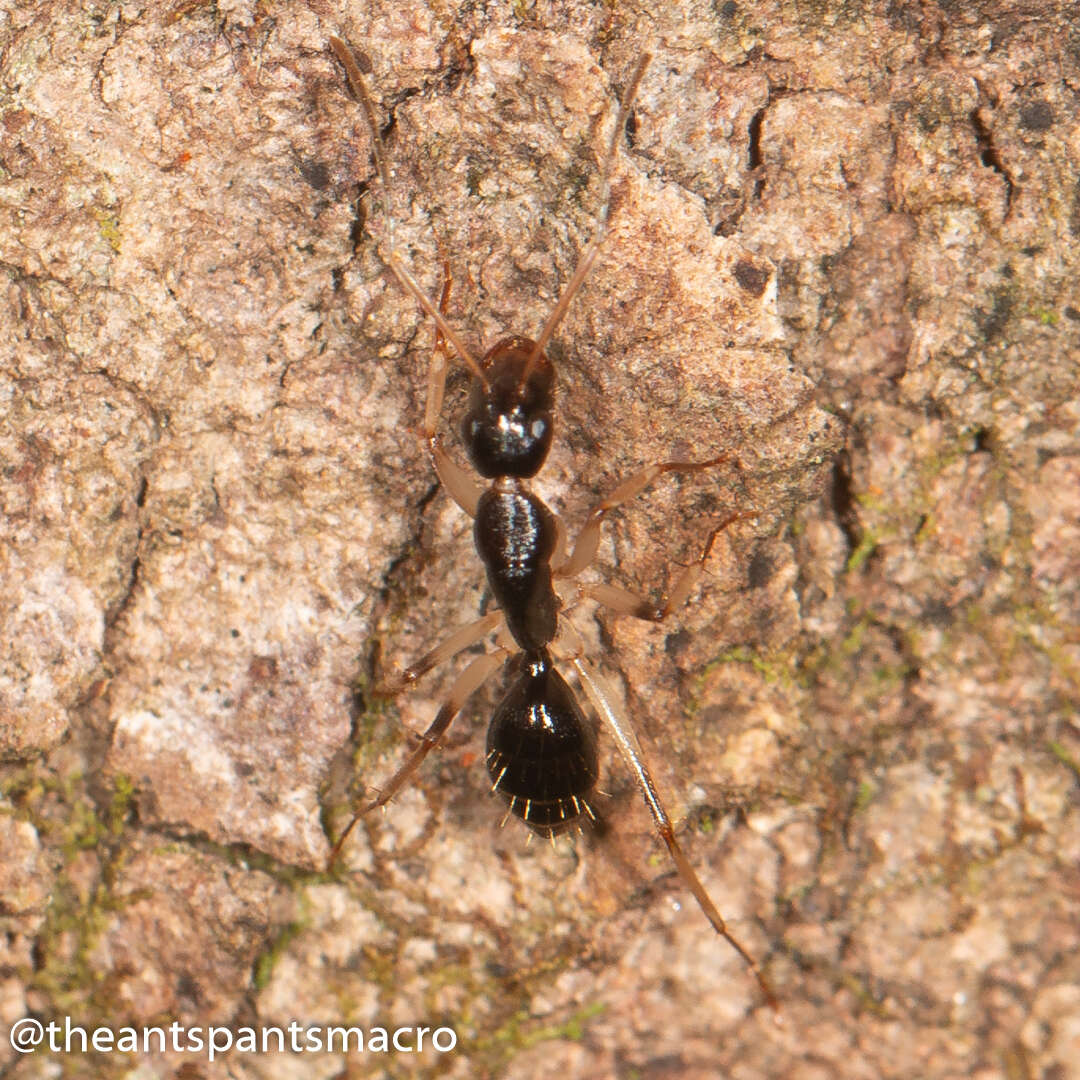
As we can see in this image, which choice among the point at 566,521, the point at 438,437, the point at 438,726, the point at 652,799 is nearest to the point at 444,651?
the point at 438,726

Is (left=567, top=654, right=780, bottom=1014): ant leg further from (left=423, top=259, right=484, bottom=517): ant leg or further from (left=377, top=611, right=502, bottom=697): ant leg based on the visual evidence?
(left=423, top=259, right=484, bottom=517): ant leg

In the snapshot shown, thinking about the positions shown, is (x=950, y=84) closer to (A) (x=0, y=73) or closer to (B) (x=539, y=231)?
(B) (x=539, y=231)

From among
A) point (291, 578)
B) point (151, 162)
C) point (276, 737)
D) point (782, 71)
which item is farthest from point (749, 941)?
point (151, 162)

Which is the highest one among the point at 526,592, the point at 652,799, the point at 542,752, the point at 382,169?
the point at 382,169

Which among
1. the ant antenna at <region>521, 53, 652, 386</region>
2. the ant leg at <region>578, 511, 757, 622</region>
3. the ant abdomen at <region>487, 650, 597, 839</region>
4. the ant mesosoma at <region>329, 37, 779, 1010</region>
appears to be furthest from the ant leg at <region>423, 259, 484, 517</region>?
the ant abdomen at <region>487, 650, 597, 839</region>

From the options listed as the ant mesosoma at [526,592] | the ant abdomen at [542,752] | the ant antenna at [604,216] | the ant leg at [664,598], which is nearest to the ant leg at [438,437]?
the ant mesosoma at [526,592]

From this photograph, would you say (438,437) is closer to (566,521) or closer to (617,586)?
(566,521)
